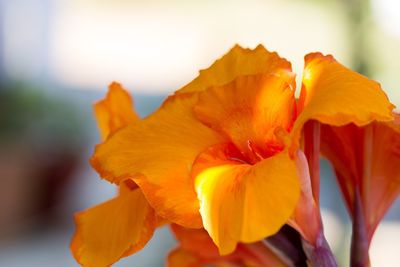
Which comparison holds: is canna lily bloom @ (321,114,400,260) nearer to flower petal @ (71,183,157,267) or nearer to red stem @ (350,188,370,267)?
red stem @ (350,188,370,267)

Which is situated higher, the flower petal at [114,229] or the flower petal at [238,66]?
the flower petal at [238,66]

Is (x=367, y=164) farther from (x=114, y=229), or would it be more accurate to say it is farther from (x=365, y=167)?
(x=114, y=229)

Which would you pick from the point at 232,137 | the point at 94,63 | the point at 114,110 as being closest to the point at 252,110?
the point at 232,137

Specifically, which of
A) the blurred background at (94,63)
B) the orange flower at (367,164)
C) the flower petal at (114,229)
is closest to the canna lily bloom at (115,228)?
the flower petal at (114,229)

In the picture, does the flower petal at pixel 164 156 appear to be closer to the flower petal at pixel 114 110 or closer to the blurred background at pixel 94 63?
the flower petal at pixel 114 110

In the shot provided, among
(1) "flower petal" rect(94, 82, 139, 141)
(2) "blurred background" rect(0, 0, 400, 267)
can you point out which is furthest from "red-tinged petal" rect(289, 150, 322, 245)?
(2) "blurred background" rect(0, 0, 400, 267)

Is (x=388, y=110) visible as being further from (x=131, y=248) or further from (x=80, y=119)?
(x=80, y=119)

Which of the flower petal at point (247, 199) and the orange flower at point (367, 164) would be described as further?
the orange flower at point (367, 164)
